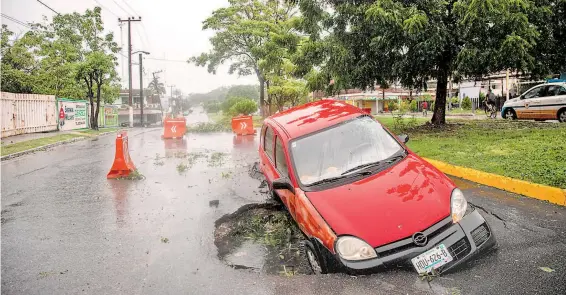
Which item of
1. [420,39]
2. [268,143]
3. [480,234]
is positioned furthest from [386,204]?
[420,39]

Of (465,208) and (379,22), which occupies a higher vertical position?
(379,22)

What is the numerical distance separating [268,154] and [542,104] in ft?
46.5

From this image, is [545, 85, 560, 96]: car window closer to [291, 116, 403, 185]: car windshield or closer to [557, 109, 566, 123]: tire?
[557, 109, 566, 123]: tire

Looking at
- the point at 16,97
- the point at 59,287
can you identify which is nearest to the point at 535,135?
the point at 59,287

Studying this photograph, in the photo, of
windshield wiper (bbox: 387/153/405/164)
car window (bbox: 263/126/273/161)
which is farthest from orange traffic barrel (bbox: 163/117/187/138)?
windshield wiper (bbox: 387/153/405/164)

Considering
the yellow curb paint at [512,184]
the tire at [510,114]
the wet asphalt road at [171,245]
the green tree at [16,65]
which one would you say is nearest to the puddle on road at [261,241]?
the wet asphalt road at [171,245]

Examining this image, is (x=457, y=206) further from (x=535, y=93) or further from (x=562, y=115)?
(x=535, y=93)

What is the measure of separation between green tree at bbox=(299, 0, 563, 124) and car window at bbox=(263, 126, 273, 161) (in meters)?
6.80

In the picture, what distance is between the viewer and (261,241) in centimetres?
460

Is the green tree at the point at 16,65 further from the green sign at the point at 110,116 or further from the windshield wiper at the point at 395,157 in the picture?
the windshield wiper at the point at 395,157

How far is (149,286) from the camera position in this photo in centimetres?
347

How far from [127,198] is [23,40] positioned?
33.4 metres

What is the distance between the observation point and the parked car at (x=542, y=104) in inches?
558

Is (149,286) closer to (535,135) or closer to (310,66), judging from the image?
(535,135)
